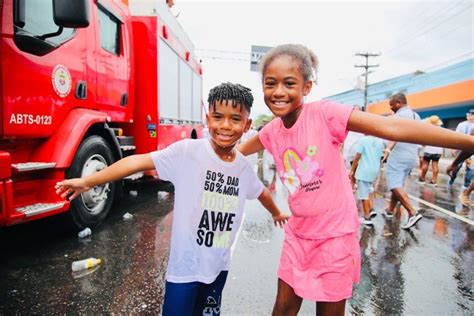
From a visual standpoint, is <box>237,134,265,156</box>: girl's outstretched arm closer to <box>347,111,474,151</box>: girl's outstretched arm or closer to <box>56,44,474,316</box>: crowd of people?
<box>56,44,474,316</box>: crowd of people

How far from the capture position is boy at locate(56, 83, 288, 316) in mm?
1645

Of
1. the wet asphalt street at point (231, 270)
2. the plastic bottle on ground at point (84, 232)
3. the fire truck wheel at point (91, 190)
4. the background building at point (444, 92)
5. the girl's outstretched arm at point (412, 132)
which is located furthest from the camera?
the background building at point (444, 92)

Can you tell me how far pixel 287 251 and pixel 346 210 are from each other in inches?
15.7

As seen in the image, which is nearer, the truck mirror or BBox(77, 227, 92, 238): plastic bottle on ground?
the truck mirror

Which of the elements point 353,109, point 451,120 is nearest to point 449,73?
point 451,120

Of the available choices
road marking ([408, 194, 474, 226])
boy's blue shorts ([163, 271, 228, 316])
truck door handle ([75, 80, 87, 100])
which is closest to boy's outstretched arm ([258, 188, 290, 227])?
boy's blue shorts ([163, 271, 228, 316])

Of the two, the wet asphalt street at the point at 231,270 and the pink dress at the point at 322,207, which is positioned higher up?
A: the pink dress at the point at 322,207

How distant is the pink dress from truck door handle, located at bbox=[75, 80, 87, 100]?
2871mm

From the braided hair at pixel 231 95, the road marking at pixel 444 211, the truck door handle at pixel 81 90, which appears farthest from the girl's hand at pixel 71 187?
the road marking at pixel 444 211

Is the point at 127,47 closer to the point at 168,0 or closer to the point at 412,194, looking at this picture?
the point at 168,0

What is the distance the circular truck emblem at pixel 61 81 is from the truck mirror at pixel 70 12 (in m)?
0.76

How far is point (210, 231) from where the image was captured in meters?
1.71

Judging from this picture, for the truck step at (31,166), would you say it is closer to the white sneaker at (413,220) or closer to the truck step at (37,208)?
the truck step at (37,208)

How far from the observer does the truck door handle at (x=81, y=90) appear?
3.67 meters
